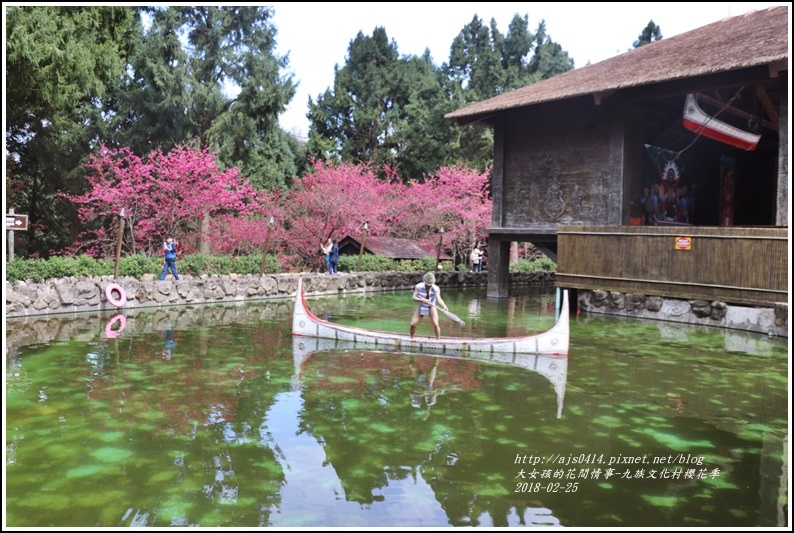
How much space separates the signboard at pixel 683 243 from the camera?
12.9 m

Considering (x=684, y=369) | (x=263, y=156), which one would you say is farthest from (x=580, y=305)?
(x=263, y=156)

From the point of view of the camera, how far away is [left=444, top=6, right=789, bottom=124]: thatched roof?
1345 centimetres

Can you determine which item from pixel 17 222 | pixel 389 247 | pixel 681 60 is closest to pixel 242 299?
pixel 17 222

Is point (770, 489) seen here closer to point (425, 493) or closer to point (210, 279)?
point (425, 493)

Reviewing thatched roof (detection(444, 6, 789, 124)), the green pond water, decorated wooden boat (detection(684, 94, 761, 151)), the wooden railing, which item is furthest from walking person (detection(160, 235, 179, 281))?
decorated wooden boat (detection(684, 94, 761, 151))

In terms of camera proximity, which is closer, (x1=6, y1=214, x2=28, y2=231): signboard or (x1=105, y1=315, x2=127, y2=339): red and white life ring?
(x1=105, y1=315, x2=127, y2=339): red and white life ring

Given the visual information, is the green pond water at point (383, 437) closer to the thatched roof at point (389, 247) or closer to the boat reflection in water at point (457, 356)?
the boat reflection in water at point (457, 356)

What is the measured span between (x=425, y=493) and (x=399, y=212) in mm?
27766

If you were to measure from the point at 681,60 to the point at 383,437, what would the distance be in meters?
13.3

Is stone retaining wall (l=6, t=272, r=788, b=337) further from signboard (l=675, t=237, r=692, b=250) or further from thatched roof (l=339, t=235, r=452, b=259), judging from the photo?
thatched roof (l=339, t=235, r=452, b=259)

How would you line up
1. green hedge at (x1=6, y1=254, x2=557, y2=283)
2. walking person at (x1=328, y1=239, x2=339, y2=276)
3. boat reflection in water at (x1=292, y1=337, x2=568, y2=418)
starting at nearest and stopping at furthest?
boat reflection in water at (x1=292, y1=337, x2=568, y2=418)
green hedge at (x1=6, y1=254, x2=557, y2=283)
walking person at (x1=328, y1=239, x2=339, y2=276)

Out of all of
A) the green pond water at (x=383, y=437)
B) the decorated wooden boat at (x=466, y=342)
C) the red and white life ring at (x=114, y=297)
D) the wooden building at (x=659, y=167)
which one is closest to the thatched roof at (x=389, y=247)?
the wooden building at (x=659, y=167)

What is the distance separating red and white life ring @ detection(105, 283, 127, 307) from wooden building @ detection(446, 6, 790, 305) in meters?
11.2

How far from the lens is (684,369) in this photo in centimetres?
973
